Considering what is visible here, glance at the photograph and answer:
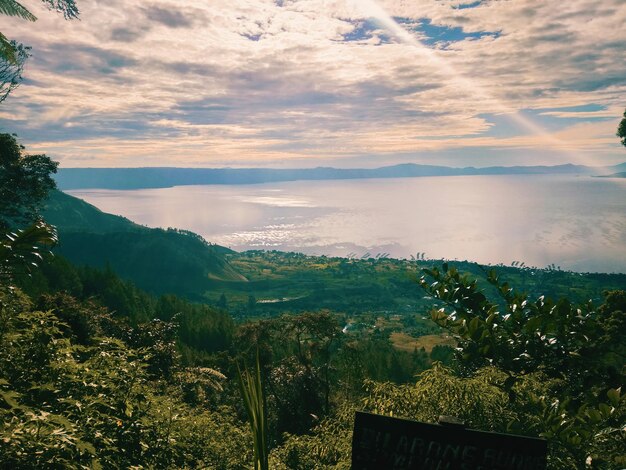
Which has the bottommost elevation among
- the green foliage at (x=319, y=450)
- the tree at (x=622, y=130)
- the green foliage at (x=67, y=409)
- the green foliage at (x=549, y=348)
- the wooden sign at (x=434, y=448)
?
the green foliage at (x=319, y=450)

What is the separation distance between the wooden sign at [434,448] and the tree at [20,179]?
30910 mm

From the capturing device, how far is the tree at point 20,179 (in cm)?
2898

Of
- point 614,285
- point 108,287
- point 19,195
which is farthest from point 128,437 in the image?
point 614,285

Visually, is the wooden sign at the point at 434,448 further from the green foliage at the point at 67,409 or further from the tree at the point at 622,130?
the tree at the point at 622,130

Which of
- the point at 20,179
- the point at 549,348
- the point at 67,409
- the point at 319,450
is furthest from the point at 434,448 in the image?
the point at 20,179

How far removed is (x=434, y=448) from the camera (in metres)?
3.46

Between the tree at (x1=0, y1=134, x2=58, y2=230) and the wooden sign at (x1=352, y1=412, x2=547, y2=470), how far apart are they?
30910mm

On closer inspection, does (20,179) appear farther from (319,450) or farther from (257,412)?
(257,412)

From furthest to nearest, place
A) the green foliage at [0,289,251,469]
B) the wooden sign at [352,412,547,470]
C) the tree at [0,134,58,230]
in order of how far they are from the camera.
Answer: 1. the tree at [0,134,58,230]
2. the green foliage at [0,289,251,469]
3. the wooden sign at [352,412,547,470]

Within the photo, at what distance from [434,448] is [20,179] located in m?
34.8

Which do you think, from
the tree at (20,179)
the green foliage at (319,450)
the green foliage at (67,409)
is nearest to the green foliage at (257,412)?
the green foliage at (67,409)

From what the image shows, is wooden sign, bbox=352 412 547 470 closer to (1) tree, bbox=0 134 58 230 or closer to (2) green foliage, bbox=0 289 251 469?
(2) green foliage, bbox=0 289 251 469

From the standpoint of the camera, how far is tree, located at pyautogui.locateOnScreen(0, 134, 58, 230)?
29.0 m

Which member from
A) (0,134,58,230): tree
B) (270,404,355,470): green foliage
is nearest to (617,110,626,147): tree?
(270,404,355,470): green foliage
